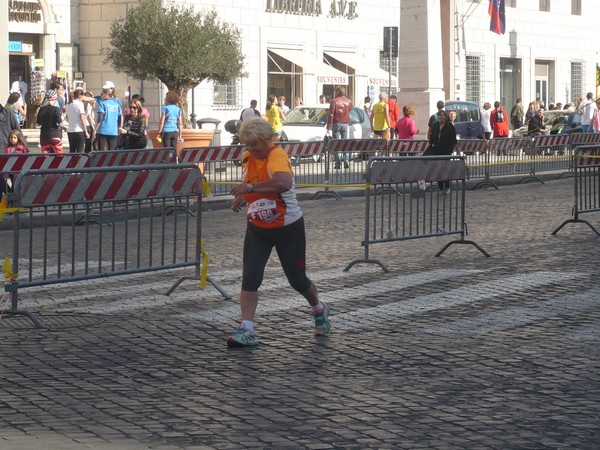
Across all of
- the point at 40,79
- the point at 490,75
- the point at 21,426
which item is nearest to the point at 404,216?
the point at 21,426

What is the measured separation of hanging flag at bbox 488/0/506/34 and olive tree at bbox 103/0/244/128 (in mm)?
19293

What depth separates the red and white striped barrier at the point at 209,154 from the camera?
877 inches

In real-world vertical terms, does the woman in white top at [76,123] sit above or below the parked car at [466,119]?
below

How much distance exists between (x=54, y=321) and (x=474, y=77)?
50262mm

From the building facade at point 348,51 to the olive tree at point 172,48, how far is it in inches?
121

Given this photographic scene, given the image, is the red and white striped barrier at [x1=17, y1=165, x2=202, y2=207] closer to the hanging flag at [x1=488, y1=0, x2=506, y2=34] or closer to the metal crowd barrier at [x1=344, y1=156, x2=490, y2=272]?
the metal crowd barrier at [x1=344, y1=156, x2=490, y2=272]

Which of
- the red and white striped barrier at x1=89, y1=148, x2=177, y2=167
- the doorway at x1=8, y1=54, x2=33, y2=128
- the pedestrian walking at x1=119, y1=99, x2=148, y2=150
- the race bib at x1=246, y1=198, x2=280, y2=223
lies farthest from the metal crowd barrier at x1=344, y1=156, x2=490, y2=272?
the doorway at x1=8, y1=54, x2=33, y2=128

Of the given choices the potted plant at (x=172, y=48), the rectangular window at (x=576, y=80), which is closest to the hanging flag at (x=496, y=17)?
the rectangular window at (x=576, y=80)

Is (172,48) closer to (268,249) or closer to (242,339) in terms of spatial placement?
(268,249)

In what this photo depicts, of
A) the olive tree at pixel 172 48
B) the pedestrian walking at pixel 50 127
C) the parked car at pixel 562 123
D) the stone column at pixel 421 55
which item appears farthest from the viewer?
the parked car at pixel 562 123

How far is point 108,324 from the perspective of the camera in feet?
32.8

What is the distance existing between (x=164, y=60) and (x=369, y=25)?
16750mm

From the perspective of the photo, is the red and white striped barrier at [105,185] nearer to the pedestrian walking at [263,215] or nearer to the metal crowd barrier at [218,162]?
the pedestrian walking at [263,215]

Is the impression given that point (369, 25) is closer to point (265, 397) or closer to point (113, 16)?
point (113, 16)
